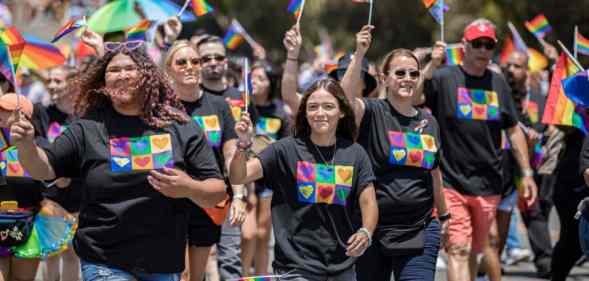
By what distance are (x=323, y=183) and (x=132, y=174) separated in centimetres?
118

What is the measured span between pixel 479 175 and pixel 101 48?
3199 mm

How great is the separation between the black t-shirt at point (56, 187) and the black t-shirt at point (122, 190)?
3.13m

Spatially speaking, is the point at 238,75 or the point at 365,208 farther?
the point at 238,75

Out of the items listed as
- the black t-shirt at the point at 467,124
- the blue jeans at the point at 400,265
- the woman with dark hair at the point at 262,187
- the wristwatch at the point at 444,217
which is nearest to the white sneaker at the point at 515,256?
the woman with dark hair at the point at 262,187

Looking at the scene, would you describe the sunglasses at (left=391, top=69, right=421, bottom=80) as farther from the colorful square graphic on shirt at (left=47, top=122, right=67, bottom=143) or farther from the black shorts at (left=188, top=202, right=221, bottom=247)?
the colorful square graphic on shirt at (left=47, top=122, right=67, bottom=143)

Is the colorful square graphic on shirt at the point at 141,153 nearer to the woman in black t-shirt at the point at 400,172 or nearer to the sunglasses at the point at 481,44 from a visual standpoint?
the woman in black t-shirt at the point at 400,172

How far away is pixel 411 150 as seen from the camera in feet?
23.4

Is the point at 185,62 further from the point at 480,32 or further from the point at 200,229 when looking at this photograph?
the point at 480,32

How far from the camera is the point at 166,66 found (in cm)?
808

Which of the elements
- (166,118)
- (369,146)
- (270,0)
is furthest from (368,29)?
(270,0)

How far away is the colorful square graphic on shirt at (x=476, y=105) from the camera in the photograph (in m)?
8.57

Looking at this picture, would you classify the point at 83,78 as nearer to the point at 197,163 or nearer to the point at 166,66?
the point at 197,163

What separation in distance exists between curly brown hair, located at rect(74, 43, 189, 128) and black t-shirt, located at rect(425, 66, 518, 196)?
10.8 ft

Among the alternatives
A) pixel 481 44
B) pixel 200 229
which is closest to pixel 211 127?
pixel 200 229
